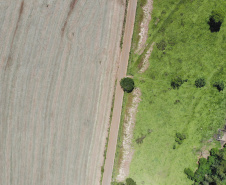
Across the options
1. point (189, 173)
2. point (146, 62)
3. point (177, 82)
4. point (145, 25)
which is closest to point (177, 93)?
point (177, 82)

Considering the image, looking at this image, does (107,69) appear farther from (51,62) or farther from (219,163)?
(219,163)

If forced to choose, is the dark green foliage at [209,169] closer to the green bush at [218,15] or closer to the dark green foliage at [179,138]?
the dark green foliage at [179,138]

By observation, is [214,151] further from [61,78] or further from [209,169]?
[61,78]

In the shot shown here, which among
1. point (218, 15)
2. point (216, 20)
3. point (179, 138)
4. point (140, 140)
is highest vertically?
point (218, 15)

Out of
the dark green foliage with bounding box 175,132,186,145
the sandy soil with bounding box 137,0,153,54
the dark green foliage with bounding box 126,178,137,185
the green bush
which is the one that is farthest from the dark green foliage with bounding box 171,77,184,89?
the dark green foliage with bounding box 126,178,137,185

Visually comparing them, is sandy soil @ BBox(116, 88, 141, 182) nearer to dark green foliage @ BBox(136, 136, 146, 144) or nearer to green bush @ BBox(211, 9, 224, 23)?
dark green foliage @ BBox(136, 136, 146, 144)

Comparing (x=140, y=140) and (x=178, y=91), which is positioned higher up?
(x=178, y=91)
